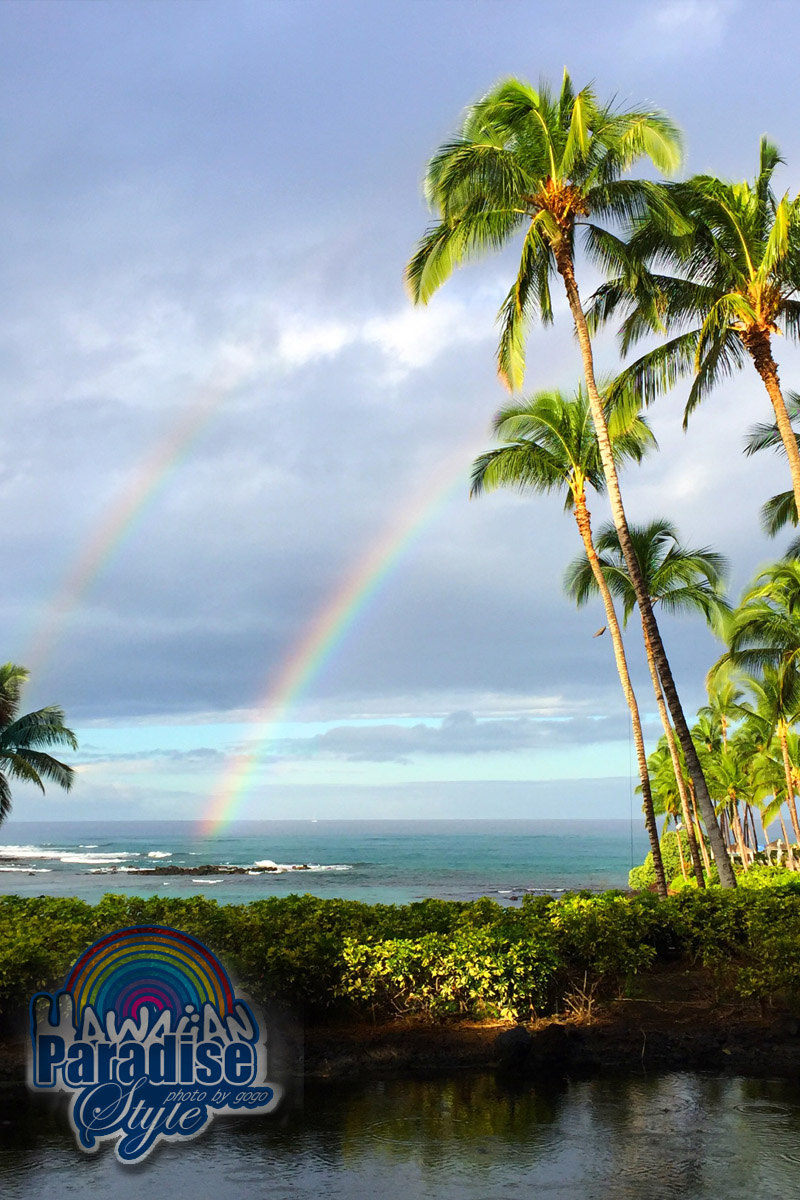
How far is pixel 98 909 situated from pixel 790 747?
42518mm

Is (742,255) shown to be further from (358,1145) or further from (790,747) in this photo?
(790,747)

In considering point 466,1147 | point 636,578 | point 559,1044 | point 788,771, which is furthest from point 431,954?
point 788,771

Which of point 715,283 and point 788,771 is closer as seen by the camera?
point 715,283

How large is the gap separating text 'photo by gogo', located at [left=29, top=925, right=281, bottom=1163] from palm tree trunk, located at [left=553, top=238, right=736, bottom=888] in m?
7.92

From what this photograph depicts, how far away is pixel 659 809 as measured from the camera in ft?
230

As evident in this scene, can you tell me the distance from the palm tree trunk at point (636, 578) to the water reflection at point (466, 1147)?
5691 millimetres

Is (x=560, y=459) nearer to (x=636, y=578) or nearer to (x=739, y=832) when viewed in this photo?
(x=636, y=578)

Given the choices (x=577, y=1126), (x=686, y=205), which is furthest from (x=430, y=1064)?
(x=686, y=205)

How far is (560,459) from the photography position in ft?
68.6

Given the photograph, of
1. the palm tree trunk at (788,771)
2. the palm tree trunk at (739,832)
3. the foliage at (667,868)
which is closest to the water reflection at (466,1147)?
the palm tree trunk at (788,771)

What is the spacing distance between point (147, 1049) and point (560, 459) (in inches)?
611

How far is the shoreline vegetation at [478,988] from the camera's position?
9.26 metres

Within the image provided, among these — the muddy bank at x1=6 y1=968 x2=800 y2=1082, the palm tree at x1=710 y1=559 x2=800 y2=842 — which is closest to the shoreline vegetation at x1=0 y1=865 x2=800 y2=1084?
the muddy bank at x1=6 y1=968 x2=800 y2=1082

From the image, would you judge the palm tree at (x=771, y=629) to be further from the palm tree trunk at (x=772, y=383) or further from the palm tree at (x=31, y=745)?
the palm tree at (x=31, y=745)
